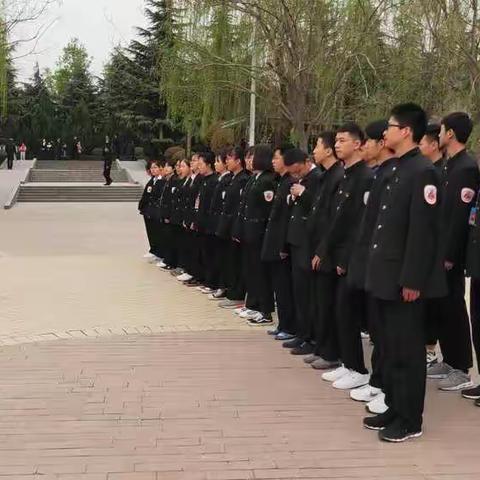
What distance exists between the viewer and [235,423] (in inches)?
159

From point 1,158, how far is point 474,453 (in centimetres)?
3990

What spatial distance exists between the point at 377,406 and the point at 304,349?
54.8 inches

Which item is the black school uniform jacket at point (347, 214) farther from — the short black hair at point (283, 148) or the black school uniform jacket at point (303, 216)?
Result: the short black hair at point (283, 148)

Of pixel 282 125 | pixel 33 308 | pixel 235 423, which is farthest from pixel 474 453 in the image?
pixel 282 125

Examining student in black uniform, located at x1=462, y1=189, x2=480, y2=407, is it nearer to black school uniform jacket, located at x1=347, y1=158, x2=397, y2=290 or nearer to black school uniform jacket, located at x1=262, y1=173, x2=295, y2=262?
black school uniform jacket, located at x1=347, y1=158, x2=397, y2=290

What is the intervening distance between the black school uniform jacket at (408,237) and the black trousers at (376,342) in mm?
249

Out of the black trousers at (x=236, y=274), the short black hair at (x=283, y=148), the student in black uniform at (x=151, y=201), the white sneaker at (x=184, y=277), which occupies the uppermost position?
the short black hair at (x=283, y=148)

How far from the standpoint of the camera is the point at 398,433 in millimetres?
3807

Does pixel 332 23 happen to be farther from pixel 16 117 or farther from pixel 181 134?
pixel 16 117

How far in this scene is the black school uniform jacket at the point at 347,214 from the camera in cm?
462

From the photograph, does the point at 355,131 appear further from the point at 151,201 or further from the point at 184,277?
the point at 151,201

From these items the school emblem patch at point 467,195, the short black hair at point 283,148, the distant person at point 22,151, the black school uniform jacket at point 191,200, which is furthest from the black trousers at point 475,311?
the distant person at point 22,151

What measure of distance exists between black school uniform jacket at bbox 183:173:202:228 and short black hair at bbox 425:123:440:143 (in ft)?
12.9

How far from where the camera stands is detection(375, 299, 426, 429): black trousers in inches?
148
